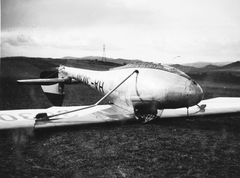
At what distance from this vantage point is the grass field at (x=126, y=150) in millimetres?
3775

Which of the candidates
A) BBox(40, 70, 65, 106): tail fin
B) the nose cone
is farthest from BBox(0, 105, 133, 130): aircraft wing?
BBox(40, 70, 65, 106): tail fin

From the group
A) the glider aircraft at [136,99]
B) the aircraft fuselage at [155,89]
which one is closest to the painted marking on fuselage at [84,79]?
the glider aircraft at [136,99]

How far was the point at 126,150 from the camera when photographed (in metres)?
4.73

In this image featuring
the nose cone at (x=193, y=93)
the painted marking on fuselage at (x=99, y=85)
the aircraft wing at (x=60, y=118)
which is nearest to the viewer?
the nose cone at (x=193, y=93)

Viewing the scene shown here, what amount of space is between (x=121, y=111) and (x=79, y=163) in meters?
3.24

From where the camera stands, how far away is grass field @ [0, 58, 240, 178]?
3.78m

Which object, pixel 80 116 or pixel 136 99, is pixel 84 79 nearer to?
pixel 80 116

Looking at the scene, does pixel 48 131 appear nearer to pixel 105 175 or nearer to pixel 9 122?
pixel 9 122

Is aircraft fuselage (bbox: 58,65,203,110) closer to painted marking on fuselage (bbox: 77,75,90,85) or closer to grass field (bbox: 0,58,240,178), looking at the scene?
grass field (bbox: 0,58,240,178)

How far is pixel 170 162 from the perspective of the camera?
163 inches

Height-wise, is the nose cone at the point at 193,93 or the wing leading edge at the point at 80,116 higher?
the nose cone at the point at 193,93

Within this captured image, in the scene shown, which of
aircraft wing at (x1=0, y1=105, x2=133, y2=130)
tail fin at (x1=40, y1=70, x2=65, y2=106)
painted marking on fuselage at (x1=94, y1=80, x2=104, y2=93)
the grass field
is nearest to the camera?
the grass field

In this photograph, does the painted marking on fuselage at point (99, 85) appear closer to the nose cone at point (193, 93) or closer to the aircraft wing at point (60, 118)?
the aircraft wing at point (60, 118)

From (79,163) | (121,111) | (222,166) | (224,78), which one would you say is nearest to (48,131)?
(79,163)
